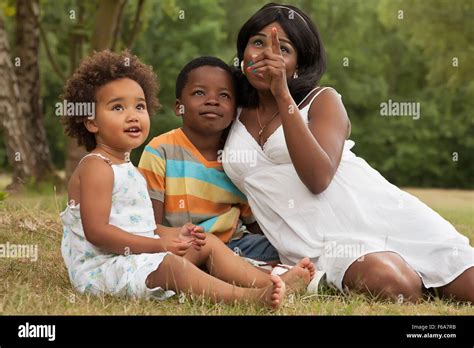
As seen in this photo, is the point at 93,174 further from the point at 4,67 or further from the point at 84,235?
the point at 4,67

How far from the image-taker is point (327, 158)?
2.95m

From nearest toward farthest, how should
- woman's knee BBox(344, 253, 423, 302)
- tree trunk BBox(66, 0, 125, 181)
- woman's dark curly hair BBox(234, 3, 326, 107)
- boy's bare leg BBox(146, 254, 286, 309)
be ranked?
1. boy's bare leg BBox(146, 254, 286, 309)
2. woman's knee BBox(344, 253, 423, 302)
3. woman's dark curly hair BBox(234, 3, 326, 107)
4. tree trunk BBox(66, 0, 125, 181)

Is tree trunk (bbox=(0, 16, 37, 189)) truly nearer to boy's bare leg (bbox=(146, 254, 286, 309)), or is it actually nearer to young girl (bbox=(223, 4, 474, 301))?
young girl (bbox=(223, 4, 474, 301))

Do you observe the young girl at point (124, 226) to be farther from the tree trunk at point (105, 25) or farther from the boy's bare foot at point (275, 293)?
the tree trunk at point (105, 25)

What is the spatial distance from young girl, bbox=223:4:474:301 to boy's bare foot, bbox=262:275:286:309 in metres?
0.44

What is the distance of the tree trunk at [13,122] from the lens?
25.7 ft

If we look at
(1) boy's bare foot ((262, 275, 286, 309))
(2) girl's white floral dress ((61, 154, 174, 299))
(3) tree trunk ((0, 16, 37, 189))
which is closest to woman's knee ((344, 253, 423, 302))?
(1) boy's bare foot ((262, 275, 286, 309))

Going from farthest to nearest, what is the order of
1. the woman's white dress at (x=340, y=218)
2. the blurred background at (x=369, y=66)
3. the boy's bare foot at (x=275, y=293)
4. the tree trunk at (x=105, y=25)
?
the blurred background at (x=369, y=66), the tree trunk at (x=105, y=25), the woman's white dress at (x=340, y=218), the boy's bare foot at (x=275, y=293)

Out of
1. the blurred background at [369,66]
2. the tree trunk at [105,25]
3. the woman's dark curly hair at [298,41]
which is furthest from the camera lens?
the blurred background at [369,66]

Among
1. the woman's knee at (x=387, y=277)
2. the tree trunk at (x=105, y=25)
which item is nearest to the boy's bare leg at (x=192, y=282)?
the woman's knee at (x=387, y=277)

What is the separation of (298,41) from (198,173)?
679 mm

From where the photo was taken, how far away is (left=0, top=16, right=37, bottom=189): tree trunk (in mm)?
7824

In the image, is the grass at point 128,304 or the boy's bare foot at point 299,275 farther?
the boy's bare foot at point 299,275
